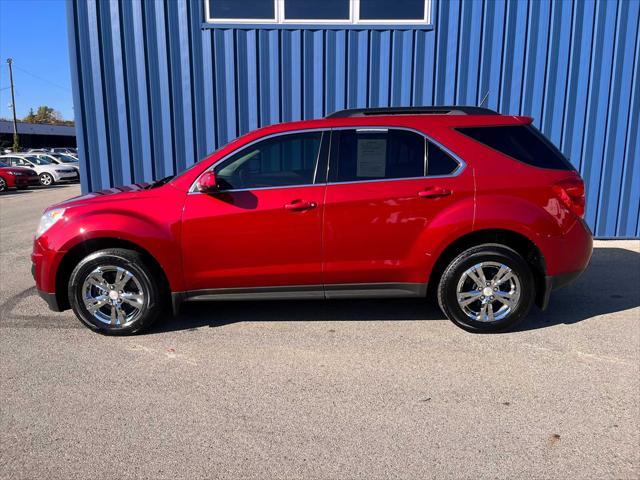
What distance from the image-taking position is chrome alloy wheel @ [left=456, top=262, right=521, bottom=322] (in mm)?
3910

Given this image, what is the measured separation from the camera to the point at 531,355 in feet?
11.7

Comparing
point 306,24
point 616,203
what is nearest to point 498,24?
point 306,24

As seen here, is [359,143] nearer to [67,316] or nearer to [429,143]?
[429,143]

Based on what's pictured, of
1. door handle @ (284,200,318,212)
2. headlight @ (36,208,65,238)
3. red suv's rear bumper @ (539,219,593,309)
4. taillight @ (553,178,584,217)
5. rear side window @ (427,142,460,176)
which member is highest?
rear side window @ (427,142,460,176)

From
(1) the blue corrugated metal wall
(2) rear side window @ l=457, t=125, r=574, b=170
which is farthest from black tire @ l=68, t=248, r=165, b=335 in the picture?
(1) the blue corrugated metal wall

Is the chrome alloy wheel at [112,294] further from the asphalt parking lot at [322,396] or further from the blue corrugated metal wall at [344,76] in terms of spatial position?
the blue corrugated metal wall at [344,76]

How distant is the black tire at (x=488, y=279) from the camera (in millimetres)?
3879

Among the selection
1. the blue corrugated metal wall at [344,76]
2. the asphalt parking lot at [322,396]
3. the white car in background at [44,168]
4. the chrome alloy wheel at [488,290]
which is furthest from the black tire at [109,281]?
the white car in background at [44,168]

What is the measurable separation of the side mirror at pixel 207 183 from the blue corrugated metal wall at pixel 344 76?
3832 millimetres

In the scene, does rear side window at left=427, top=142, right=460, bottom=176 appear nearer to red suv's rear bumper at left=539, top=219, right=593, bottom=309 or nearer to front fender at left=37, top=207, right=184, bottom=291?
red suv's rear bumper at left=539, top=219, right=593, bottom=309

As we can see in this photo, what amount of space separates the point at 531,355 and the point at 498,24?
5535mm

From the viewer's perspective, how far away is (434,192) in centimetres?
379

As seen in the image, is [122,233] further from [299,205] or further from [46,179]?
[46,179]

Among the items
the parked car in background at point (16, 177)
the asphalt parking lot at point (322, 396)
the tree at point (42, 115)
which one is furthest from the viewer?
the tree at point (42, 115)
